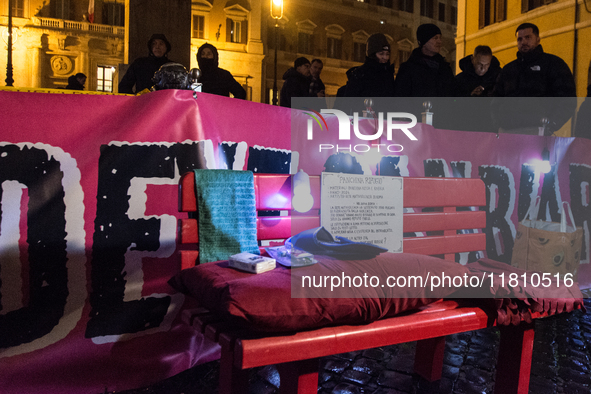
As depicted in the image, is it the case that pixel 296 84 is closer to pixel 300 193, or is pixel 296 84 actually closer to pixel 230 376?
pixel 300 193

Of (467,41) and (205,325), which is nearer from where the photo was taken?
(205,325)

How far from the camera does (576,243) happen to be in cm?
378

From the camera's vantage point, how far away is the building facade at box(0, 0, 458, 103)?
27.5 m

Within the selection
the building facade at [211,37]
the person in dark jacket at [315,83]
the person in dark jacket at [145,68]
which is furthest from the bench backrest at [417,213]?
the building facade at [211,37]

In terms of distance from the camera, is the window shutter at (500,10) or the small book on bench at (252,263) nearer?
the small book on bench at (252,263)

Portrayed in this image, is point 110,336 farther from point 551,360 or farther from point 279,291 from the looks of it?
point 551,360

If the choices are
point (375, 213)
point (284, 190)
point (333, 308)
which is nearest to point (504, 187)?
point (375, 213)

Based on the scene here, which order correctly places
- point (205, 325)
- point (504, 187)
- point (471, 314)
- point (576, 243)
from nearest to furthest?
point (205, 325) → point (471, 314) → point (576, 243) → point (504, 187)

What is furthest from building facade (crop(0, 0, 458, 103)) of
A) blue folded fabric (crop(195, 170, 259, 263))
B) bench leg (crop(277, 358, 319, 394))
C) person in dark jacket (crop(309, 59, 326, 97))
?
bench leg (crop(277, 358, 319, 394))

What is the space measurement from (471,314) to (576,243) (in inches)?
108

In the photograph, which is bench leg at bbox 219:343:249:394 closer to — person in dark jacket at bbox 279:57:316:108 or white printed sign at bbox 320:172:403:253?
white printed sign at bbox 320:172:403:253

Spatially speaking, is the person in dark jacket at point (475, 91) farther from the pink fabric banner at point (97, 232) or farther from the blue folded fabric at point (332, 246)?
the blue folded fabric at point (332, 246)

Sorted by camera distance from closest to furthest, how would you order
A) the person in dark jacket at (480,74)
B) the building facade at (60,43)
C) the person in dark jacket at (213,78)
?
the person in dark jacket at (213,78) < the person in dark jacket at (480,74) < the building facade at (60,43)

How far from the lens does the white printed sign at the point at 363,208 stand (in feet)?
7.43
